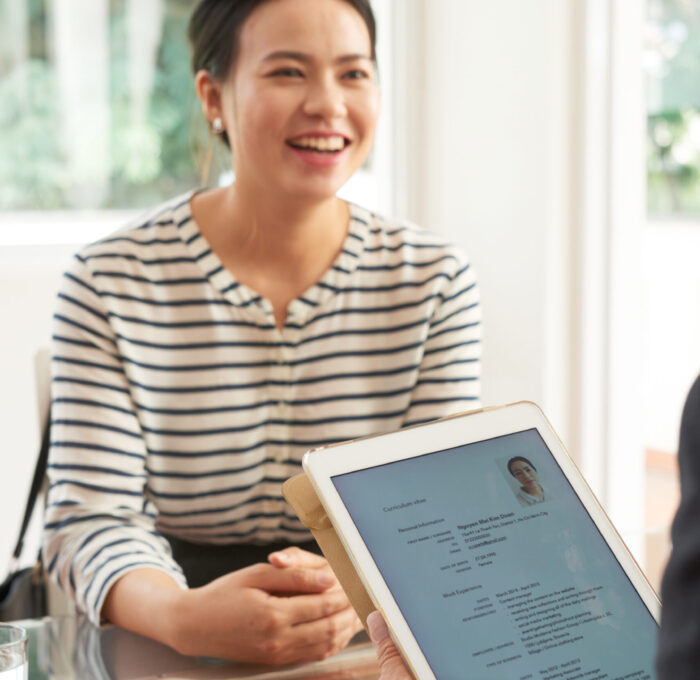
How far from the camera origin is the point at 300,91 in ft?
3.55

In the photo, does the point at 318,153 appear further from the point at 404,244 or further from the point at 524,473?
the point at 524,473

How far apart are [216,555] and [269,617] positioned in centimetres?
36

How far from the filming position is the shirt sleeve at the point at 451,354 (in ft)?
3.73

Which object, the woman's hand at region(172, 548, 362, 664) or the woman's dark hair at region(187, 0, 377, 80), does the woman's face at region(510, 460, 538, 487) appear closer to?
the woman's hand at region(172, 548, 362, 664)

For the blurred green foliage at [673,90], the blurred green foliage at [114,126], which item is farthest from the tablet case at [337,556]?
the blurred green foliage at [673,90]

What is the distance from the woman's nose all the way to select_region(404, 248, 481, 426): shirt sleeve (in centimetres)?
24

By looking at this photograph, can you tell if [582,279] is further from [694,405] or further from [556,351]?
[694,405]

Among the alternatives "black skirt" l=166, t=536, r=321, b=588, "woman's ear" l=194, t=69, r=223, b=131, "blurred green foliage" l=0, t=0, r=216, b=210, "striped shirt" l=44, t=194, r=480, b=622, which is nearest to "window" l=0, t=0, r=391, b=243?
"blurred green foliage" l=0, t=0, r=216, b=210

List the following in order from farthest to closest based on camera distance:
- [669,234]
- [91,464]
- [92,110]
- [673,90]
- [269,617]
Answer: [669,234]
[673,90]
[92,110]
[91,464]
[269,617]

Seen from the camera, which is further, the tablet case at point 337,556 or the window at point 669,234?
the window at point 669,234

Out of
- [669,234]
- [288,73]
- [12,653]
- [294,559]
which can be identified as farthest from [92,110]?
[669,234]

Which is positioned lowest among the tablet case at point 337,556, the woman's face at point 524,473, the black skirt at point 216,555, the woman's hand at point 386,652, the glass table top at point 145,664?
the black skirt at point 216,555

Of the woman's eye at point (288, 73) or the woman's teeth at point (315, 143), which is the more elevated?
the woman's eye at point (288, 73)

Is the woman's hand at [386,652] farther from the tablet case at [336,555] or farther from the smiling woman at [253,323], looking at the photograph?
the smiling woman at [253,323]
